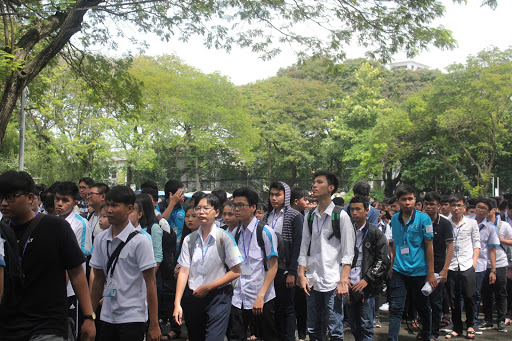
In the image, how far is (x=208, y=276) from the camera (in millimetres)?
4625

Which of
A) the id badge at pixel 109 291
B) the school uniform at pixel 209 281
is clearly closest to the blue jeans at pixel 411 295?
the school uniform at pixel 209 281

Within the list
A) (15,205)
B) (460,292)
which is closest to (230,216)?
(15,205)

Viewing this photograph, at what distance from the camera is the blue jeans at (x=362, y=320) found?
5.45 metres

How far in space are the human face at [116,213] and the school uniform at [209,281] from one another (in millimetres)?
909

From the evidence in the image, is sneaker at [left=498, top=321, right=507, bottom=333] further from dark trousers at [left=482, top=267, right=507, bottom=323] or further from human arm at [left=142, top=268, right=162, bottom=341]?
human arm at [left=142, top=268, right=162, bottom=341]

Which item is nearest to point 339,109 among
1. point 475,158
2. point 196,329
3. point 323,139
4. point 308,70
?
point 323,139

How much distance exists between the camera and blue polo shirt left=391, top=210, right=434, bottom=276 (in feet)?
20.1

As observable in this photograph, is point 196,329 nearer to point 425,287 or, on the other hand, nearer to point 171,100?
point 425,287

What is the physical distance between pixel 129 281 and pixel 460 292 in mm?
5358

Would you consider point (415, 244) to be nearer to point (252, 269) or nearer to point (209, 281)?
point (252, 269)

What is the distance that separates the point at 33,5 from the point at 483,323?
8.68 m

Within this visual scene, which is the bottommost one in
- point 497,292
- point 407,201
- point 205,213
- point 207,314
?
point 497,292

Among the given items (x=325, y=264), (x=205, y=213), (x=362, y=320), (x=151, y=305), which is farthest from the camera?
(x=362, y=320)

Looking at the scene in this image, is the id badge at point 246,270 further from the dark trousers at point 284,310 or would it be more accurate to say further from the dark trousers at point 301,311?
the dark trousers at point 301,311
